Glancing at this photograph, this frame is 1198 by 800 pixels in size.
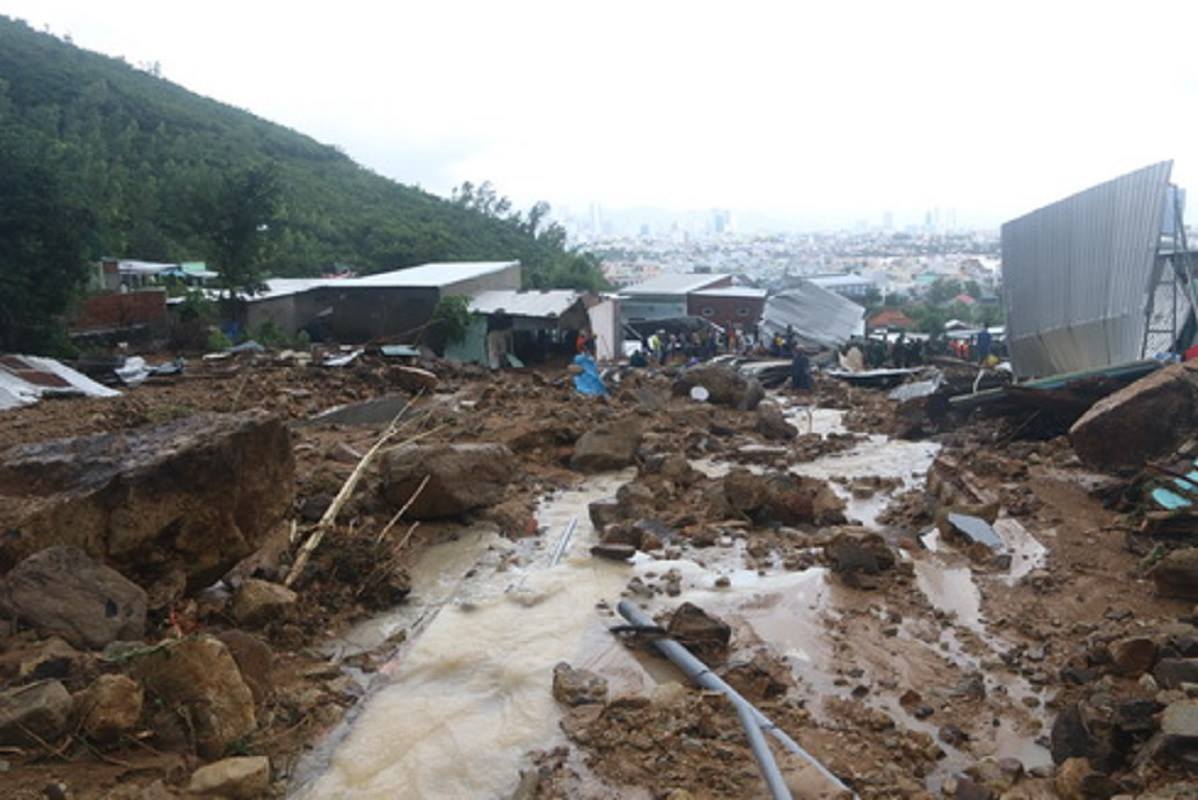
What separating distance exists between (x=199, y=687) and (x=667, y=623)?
295 cm

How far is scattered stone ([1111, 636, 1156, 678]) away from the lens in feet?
16.1

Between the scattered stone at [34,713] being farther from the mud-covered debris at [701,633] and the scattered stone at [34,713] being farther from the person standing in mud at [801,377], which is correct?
the person standing in mud at [801,377]

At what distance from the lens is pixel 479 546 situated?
8.17 metres

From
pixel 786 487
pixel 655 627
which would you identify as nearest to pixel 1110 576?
pixel 786 487

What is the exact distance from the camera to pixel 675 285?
42.7 m

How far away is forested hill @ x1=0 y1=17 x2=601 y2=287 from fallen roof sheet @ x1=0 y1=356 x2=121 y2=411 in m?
9.83

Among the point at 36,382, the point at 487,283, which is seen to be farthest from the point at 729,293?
the point at 36,382

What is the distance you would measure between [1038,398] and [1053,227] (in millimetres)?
4823

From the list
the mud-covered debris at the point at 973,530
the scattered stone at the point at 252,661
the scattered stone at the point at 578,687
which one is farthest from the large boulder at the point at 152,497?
the mud-covered debris at the point at 973,530

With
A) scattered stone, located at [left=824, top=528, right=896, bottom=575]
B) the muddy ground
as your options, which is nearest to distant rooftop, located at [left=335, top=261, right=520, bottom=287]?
the muddy ground

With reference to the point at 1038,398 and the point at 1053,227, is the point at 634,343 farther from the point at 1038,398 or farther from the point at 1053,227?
the point at 1038,398

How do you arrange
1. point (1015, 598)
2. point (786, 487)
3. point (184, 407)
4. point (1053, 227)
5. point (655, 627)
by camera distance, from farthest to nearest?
point (1053, 227)
point (184, 407)
point (786, 487)
point (1015, 598)
point (655, 627)

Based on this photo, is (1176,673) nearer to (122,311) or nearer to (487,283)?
(122,311)

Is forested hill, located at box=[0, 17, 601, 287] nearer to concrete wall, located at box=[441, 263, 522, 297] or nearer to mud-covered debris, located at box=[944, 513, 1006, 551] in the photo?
concrete wall, located at box=[441, 263, 522, 297]
